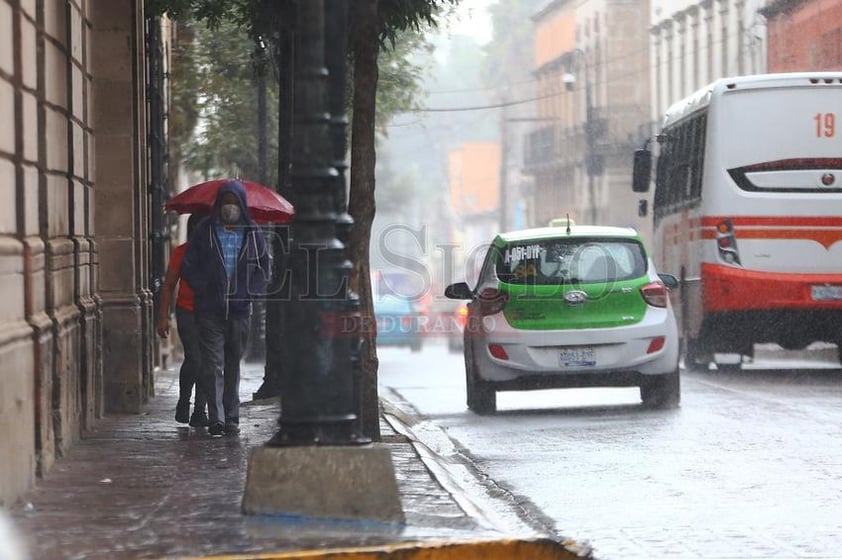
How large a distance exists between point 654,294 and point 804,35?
→ 2492 cm

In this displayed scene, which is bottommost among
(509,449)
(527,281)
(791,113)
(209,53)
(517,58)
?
(509,449)

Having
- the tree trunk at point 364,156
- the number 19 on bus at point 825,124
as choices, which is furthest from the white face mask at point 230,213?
the number 19 on bus at point 825,124

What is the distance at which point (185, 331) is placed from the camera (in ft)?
46.9

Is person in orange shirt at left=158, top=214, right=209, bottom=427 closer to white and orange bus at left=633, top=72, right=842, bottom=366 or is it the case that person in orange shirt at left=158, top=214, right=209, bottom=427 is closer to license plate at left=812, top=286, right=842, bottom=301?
white and orange bus at left=633, top=72, right=842, bottom=366

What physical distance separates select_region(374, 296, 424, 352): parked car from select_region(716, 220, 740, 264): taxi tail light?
67.3ft

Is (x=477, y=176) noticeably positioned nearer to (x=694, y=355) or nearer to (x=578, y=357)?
(x=694, y=355)

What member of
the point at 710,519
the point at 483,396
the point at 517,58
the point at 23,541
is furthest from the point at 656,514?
the point at 517,58

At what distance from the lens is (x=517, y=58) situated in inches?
4488

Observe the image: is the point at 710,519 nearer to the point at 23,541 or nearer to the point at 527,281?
the point at 23,541

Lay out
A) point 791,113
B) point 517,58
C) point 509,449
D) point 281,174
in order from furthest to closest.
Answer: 1. point 517,58
2. point 791,113
3. point 281,174
4. point 509,449

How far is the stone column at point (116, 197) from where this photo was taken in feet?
53.7

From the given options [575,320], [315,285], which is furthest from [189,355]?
[315,285]

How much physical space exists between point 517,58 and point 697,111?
91230 millimetres

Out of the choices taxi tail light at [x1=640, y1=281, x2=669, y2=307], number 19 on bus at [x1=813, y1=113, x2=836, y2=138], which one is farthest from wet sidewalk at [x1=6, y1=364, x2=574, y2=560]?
number 19 on bus at [x1=813, y1=113, x2=836, y2=138]
